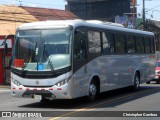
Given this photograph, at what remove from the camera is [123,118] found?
37.8ft

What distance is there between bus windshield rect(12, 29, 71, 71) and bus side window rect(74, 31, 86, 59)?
0.37 m

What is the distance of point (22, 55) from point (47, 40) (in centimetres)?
105

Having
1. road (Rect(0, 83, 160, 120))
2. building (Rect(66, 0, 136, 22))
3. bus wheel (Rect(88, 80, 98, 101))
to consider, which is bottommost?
road (Rect(0, 83, 160, 120))

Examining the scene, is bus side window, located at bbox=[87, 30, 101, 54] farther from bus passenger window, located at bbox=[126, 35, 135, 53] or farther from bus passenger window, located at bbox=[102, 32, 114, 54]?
bus passenger window, located at bbox=[126, 35, 135, 53]

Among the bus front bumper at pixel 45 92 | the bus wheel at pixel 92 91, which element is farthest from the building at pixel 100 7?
the bus front bumper at pixel 45 92

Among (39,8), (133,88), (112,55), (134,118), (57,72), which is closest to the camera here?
(134,118)

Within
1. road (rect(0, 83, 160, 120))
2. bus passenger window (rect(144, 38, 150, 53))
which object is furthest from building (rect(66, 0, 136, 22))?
road (rect(0, 83, 160, 120))

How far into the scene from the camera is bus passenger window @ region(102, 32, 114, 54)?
→ 55.2ft

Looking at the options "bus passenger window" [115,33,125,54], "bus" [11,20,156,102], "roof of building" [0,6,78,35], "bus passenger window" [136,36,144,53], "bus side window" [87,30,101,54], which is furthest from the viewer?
"roof of building" [0,6,78,35]

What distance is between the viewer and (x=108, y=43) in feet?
56.6

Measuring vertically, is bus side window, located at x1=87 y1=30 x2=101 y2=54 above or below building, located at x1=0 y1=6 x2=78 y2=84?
below

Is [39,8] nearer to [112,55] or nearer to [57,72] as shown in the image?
[112,55]

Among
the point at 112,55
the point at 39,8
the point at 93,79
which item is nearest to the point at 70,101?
the point at 93,79

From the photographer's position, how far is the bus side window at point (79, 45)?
46.4ft
